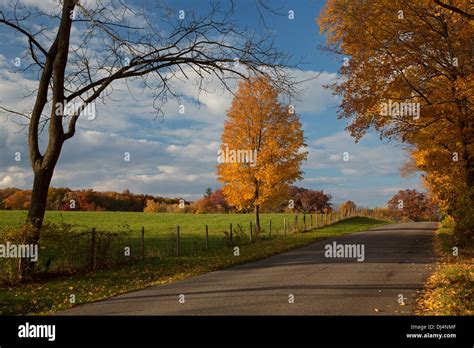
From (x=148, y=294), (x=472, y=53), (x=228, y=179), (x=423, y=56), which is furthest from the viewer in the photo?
(x=228, y=179)

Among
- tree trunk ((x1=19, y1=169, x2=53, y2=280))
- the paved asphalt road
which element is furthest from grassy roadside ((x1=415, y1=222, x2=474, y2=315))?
tree trunk ((x1=19, y1=169, x2=53, y2=280))

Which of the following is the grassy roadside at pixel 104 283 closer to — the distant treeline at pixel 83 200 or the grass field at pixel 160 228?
the grass field at pixel 160 228

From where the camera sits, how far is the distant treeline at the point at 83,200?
65.1 m

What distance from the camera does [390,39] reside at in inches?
Result: 693

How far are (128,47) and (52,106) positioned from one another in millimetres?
3576

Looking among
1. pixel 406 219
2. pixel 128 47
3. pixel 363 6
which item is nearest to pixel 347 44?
pixel 363 6

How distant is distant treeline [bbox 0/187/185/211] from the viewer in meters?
65.1

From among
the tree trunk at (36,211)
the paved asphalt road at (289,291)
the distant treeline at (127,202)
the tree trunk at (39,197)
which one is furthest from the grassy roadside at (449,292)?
the distant treeline at (127,202)

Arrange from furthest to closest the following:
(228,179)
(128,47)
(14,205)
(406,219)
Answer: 1. (406,219)
2. (14,205)
3. (228,179)
4. (128,47)

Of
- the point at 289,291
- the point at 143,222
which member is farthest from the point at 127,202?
the point at 289,291

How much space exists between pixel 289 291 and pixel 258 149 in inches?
746

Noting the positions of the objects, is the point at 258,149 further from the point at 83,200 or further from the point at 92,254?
the point at 83,200

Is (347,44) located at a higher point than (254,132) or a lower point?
higher
